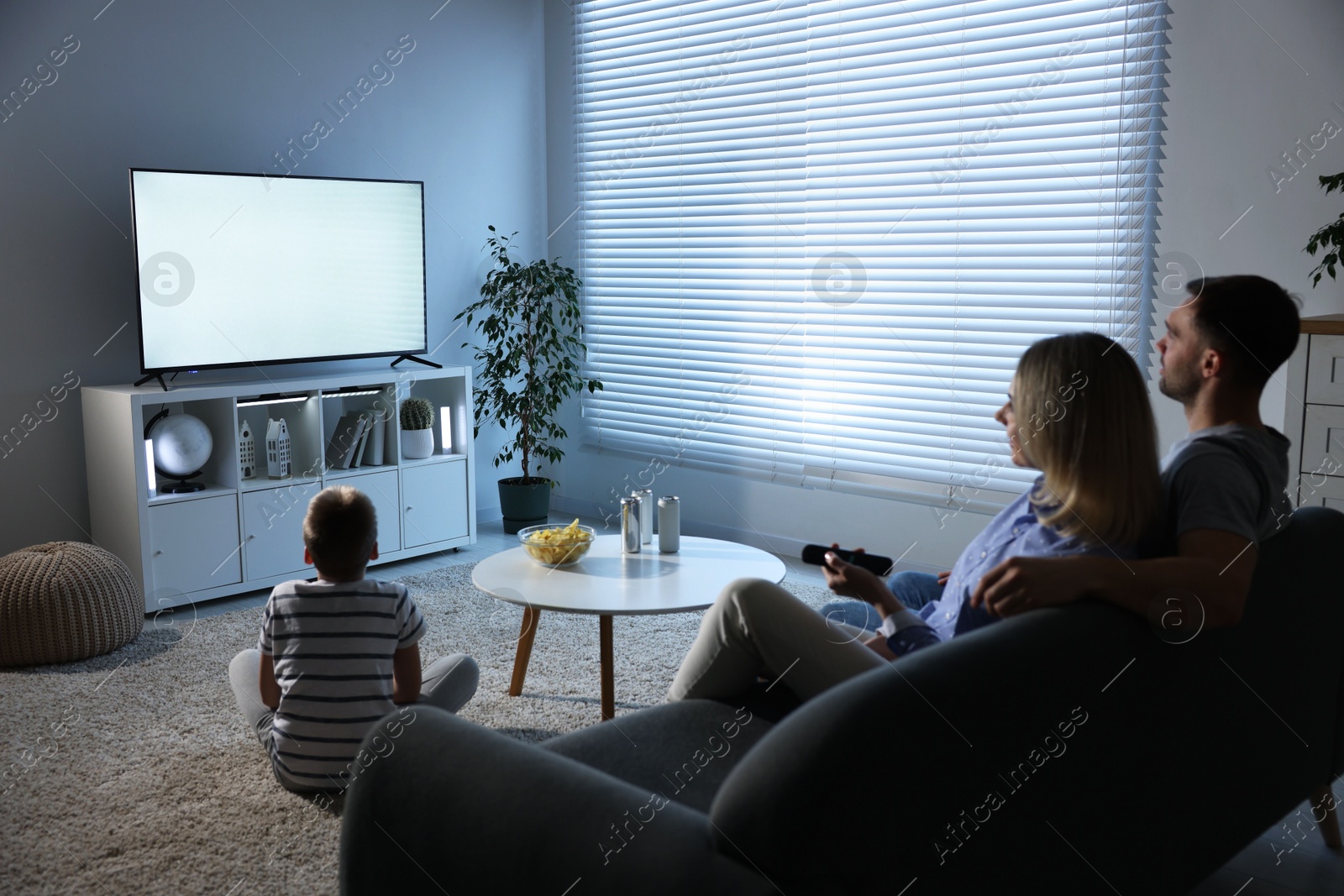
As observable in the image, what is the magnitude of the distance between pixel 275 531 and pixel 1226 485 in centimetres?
336

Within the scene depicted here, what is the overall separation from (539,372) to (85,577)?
8.22 ft

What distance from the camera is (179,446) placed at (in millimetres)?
3713

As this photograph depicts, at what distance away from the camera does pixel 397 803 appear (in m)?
1.34

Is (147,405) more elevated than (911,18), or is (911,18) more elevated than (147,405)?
(911,18)

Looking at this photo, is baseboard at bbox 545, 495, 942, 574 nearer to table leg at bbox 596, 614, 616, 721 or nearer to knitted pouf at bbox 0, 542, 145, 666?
table leg at bbox 596, 614, 616, 721

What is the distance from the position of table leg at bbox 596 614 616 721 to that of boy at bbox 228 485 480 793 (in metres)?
0.51

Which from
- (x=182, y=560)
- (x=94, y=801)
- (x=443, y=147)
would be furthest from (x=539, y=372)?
(x=94, y=801)

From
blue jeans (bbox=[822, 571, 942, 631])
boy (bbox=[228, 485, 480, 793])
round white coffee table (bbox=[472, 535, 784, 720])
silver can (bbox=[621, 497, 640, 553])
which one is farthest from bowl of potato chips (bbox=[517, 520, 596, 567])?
blue jeans (bbox=[822, 571, 942, 631])

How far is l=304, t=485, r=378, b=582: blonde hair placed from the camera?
2104mm

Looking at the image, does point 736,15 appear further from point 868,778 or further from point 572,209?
Result: point 868,778

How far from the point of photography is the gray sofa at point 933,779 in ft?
3.61

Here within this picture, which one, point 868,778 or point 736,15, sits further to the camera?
point 736,15

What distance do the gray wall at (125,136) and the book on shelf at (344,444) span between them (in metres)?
0.39

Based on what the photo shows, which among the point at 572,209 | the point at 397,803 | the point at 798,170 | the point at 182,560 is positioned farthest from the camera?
the point at 572,209
